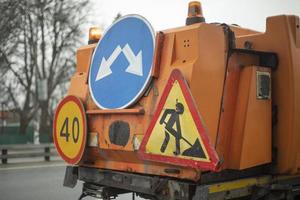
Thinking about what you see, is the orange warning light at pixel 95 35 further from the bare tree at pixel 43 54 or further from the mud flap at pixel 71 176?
the bare tree at pixel 43 54

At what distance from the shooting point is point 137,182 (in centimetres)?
450

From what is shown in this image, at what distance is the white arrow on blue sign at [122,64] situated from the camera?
4.46 metres

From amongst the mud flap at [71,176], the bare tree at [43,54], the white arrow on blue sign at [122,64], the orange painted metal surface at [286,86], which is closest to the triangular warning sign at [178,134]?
the white arrow on blue sign at [122,64]

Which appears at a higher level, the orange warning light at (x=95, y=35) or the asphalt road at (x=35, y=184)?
the orange warning light at (x=95, y=35)

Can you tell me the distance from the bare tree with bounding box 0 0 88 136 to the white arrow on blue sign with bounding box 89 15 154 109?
86.9 feet

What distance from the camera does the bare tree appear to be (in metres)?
31.7

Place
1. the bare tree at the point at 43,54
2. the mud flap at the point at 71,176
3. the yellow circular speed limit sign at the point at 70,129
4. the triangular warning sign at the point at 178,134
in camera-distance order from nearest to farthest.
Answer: the triangular warning sign at the point at 178,134 < the yellow circular speed limit sign at the point at 70,129 < the mud flap at the point at 71,176 < the bare tree at the point at 43,54

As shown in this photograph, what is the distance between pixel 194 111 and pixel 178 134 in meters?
0.24

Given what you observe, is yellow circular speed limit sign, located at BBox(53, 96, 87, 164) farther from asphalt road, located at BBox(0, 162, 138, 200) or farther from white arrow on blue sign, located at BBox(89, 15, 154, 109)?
asphalt road, located at BBox(0, 162, 138, 200)

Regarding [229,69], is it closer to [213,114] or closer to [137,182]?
[213,114]

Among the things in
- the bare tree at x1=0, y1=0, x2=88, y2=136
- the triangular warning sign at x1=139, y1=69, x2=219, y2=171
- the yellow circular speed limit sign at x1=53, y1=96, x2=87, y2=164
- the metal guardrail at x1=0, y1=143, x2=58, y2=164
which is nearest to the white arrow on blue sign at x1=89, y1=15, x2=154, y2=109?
the yellow circular speed limit sign at x1=53, y1=96, x2=87, y2=164

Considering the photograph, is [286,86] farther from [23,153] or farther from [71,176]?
[23,153]

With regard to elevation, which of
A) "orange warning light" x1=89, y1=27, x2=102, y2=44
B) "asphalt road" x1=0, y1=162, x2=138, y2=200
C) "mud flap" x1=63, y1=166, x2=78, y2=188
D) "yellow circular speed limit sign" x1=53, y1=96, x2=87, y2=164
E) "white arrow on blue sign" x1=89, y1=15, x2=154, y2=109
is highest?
"orange warning light" x1=89, y1=27, x2=102, y2=44

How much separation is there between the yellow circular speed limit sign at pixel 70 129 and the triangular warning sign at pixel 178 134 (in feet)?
3.30
